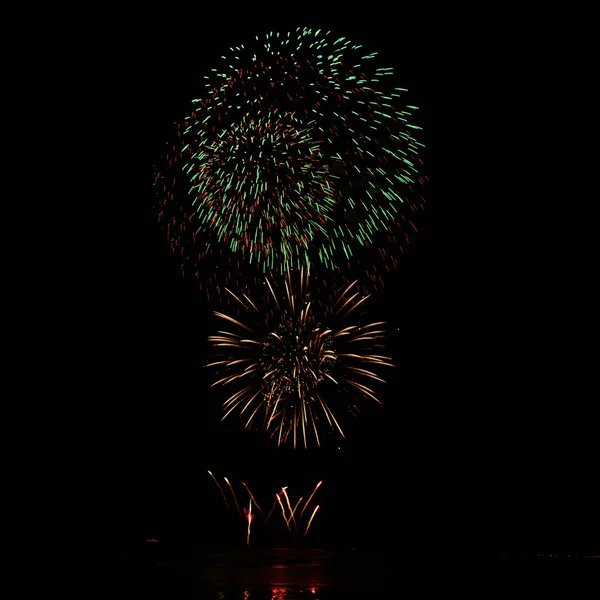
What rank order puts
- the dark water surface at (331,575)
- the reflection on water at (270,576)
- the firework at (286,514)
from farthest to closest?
1. the firework at (286,514)
2. the dark water surface at (331,575)
3. the reflection on water at (270,576)

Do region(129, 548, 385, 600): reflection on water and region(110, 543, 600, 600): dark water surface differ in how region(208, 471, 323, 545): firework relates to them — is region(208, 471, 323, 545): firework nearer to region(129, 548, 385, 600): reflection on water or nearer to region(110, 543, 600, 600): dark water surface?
region(129, 548, 385, 600): reflection on water

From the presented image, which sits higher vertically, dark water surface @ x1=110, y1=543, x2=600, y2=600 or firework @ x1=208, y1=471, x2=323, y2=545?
firework @ x1=208, y1=471, x2=323, y2=545

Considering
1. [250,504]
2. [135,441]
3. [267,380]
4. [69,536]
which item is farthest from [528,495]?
[135,441]

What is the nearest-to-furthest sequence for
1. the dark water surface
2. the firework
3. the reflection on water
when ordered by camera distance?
1. the reflection on water
2. the dark water surface
3. the firework

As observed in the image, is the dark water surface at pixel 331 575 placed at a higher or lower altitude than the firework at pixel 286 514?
lower

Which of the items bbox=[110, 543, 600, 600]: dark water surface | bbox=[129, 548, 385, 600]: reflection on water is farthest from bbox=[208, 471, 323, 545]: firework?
bbox=[110, 543, 600, 600]: dark water surface

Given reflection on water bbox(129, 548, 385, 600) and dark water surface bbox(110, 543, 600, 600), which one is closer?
reflection on water bbox(129, 548, 385, 600)

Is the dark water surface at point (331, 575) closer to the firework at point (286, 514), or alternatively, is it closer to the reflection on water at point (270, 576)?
the reflection on water at point (270, 576)

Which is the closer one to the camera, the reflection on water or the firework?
the reflection on water

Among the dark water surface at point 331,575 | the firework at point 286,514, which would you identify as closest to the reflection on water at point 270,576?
the dark water surface at point 331,575

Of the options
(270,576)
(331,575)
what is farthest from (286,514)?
(270,576)

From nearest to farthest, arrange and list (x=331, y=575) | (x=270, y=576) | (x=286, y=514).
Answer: (x=270, y=576) → (x=331, y=575) → (x=286, y=514)

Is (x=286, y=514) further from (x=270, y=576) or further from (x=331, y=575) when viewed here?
(x=270, y=576)

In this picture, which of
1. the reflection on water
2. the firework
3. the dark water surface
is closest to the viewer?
the reflection on water
